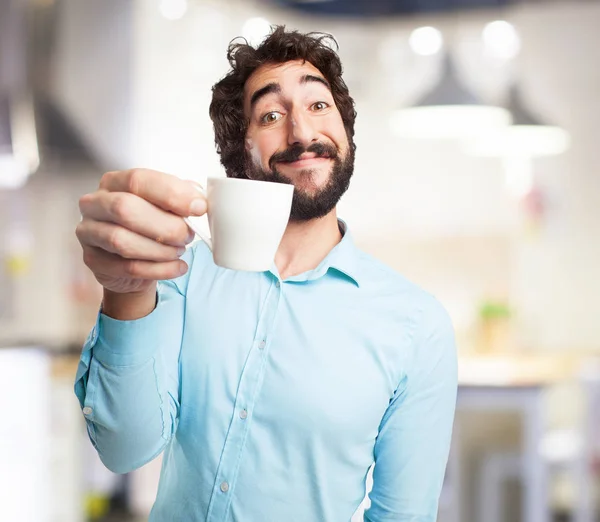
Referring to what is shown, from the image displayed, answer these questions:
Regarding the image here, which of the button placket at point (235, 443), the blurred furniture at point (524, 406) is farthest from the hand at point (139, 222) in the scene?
the blurred furniture at point (524, 406)

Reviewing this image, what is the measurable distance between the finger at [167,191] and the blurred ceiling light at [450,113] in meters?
2.85

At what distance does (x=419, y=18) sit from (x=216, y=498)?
4607 millimetres

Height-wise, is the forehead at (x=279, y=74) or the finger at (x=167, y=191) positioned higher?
the forehead at (x=279, y=74)

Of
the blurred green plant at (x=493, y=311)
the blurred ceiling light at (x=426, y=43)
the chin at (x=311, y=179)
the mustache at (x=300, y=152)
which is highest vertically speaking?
the blurred ceiling light at (x=426, y=43)

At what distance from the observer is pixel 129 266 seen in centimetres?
69

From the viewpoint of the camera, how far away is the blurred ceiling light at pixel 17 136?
3607 mm

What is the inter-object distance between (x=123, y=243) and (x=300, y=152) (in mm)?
232

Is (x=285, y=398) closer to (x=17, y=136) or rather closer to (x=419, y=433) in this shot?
(x=419, y=433)

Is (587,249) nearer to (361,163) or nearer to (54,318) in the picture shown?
(361,163)

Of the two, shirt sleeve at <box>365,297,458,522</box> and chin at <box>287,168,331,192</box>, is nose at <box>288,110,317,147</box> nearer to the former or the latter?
chin at <box>287,168,331,192</box>

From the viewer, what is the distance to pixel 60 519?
144 inches

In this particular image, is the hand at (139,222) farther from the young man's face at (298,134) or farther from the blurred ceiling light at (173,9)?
the blurred ceiling light at (173,9)

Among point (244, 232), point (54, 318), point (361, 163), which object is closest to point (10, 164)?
point (54, 318)

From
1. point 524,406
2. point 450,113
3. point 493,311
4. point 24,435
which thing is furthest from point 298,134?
point 493,311
